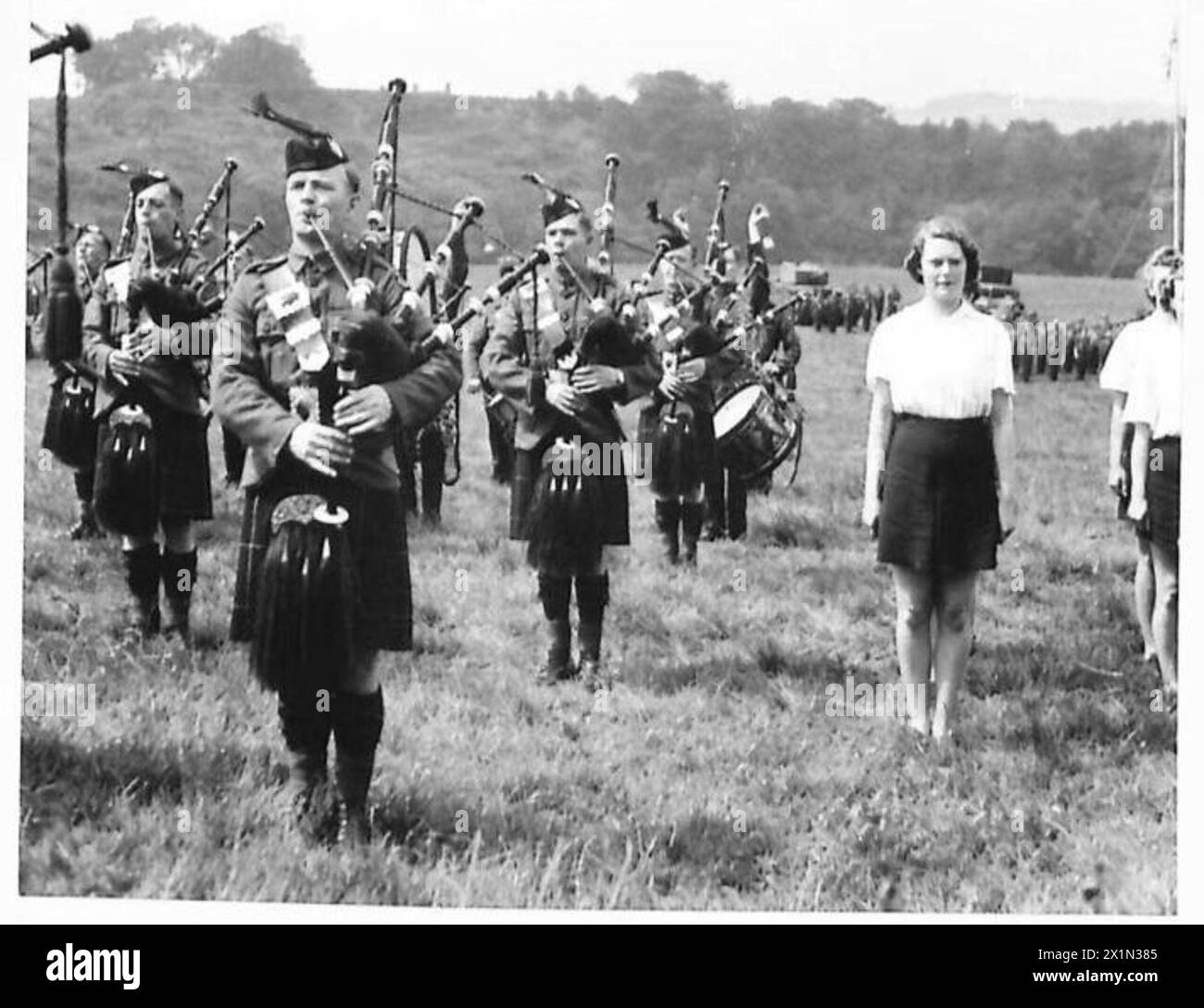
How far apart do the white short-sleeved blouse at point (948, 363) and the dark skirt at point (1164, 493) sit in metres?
0.57

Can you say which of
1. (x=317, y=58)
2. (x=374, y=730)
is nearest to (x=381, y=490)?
(x=374, y=730)

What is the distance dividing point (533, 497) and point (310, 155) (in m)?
1.21

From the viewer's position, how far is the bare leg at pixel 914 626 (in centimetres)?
496

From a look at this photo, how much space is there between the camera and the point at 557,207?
16.6 feet

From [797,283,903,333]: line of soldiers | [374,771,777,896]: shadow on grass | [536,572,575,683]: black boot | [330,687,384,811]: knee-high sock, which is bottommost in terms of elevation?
[374,771,777,896]: shadow on grass

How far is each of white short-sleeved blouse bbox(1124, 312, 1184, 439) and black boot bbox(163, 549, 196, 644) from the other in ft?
9.57

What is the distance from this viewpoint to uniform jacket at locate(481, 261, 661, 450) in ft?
16.3

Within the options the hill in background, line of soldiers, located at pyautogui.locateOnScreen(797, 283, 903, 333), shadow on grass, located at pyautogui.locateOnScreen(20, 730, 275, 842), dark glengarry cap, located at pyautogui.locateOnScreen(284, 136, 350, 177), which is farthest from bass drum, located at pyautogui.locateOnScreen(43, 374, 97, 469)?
line of soldiers, located at pyautogui.locateOnScreen(797, 283, 903, 333)

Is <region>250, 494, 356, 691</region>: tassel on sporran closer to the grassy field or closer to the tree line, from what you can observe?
the grassy field

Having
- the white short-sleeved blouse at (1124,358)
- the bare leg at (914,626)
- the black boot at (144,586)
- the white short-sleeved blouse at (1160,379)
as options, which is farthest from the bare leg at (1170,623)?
the black boot at (144,586)

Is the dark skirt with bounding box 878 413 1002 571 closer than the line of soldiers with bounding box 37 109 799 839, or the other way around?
the line of soldiers with bounding box 37 109 799 839

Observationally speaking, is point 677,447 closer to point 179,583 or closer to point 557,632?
point 557,632
